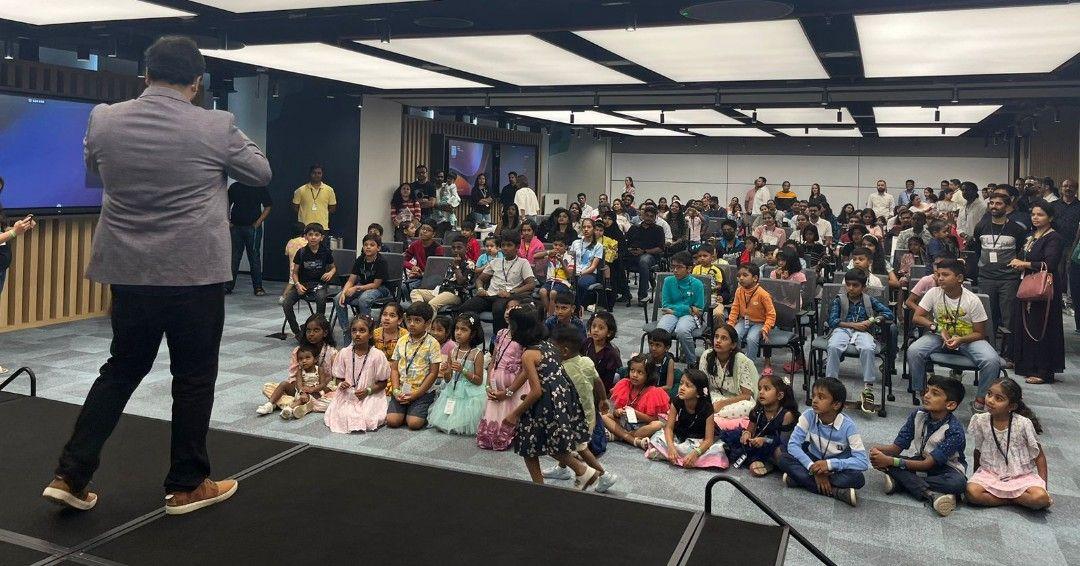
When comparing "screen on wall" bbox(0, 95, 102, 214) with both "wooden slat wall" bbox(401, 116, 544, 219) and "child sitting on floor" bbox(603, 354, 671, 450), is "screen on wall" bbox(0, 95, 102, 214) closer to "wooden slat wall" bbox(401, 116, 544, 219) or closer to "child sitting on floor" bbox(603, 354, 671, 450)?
"child sitting on floor" bbox(603, 354, 671, 450)

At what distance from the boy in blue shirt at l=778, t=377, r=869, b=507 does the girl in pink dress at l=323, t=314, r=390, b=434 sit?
8.34ft

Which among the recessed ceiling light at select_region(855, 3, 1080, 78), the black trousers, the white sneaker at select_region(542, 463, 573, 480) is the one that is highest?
the recessed ceiling light at select_region(855, 3, 1080, 78)

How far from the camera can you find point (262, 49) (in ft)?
25.8

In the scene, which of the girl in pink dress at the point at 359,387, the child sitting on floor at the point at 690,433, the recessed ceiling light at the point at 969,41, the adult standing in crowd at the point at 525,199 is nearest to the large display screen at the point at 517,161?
the adult standing in crowd at the point at 525,199

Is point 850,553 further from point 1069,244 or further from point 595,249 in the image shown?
point 1069,244

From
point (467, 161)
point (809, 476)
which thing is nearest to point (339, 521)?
point (809, 476)

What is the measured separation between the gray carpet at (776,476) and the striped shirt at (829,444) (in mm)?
188

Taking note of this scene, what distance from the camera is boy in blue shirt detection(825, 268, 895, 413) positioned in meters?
6.09

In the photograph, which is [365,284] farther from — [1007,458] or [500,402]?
[1007,458]

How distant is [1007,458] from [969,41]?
11.5 ft

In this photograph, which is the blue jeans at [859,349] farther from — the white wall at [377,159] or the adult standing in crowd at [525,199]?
the adult standing in crowd at [525,199]

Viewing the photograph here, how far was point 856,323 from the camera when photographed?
6289mm

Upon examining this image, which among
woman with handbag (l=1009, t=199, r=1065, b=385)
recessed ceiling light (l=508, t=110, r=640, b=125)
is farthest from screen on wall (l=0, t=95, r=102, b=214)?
woman with handbag (l=1009, t=199, r=1065, b=385)

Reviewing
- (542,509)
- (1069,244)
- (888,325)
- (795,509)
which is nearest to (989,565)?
(795,509)
